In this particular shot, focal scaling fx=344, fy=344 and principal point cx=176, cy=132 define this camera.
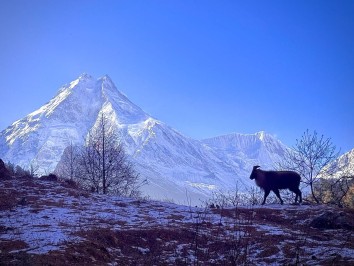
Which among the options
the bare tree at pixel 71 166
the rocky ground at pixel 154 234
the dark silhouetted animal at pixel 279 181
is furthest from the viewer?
the bare tree at pixel 71 166

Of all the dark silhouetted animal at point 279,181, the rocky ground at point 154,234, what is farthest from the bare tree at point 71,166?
the dark silhouetted animal at point 279,181

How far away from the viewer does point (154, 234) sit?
14844mm

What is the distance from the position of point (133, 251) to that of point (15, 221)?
6208 mm

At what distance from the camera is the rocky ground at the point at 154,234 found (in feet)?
33.4

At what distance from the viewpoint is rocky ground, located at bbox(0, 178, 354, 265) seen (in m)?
10.2

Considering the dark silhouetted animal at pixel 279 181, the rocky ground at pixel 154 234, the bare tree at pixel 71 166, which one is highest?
the bare tree at pixel 71 166

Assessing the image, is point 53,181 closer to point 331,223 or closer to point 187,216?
point 187,216

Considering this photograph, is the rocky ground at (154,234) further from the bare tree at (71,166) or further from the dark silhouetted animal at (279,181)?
the bare tree at (71,166)

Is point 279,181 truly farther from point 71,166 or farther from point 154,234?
point 71,166

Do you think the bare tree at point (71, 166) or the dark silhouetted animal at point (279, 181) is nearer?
the dark silhouetted animal at point (279, 181)

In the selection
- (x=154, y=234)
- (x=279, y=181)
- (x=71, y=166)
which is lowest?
(x=154, y=234)

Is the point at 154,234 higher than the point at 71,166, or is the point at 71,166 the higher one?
the point at 71,166

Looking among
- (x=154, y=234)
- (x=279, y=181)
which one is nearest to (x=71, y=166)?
(x=279, y=181)

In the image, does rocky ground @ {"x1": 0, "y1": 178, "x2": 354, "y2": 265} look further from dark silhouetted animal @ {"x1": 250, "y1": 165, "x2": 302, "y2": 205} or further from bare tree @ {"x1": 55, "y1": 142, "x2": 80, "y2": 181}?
bare tree @ {"x1": 55, "y1": 142, "x2": 80, "y2": 181}
